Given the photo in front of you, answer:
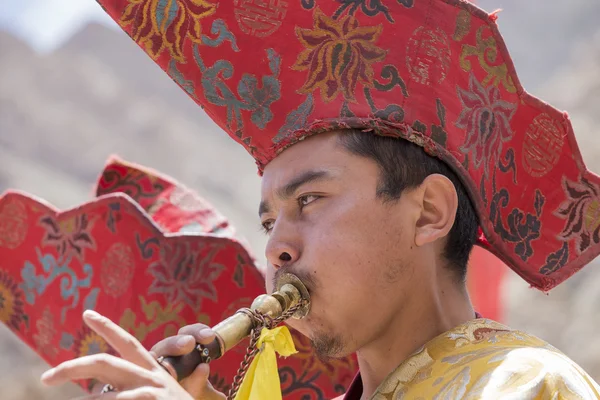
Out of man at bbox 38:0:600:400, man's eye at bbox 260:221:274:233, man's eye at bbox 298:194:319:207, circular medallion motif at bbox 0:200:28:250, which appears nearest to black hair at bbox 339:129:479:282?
man at bbox 38:0:600:400

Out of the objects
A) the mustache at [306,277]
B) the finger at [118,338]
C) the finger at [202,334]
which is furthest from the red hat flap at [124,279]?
the finger at [118,338]

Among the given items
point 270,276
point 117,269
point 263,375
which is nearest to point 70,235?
point 117,269

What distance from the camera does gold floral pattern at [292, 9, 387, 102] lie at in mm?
1775

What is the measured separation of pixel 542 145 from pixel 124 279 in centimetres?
122

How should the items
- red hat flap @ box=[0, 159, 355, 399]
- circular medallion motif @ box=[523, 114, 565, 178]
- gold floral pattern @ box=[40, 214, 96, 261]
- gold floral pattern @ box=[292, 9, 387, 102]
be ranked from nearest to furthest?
1. gold floral pattern @ box=[292, 9, 387, 102]
2. circular medallion motif @ box=[523, 114, 565, 178]
3. red hat flap @ box=[0, 159, 355, 399]
4. gold floral pattern @ box=[40, 214, 96, 261]

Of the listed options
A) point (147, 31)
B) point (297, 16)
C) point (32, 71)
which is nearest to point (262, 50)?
point (297, 16)

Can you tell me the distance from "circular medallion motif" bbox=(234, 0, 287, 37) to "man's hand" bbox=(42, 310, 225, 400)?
0.78 m

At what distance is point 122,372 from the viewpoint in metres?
1.24

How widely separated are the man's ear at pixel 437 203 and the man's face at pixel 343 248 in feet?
0.12

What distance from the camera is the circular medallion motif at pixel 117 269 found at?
102 inches

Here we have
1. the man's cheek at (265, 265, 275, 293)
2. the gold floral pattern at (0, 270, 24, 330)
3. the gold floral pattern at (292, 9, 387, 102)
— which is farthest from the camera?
the gold floral pattern at (0, 270, 24, 330)

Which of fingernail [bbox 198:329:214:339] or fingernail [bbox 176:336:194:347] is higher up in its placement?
fingernail [bbox 176:336:194:347]

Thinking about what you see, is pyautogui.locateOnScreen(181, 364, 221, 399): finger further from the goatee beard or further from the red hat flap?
the red hat flap

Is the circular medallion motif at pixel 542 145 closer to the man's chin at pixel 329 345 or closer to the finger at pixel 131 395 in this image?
the man's chin at pixel 329 345
